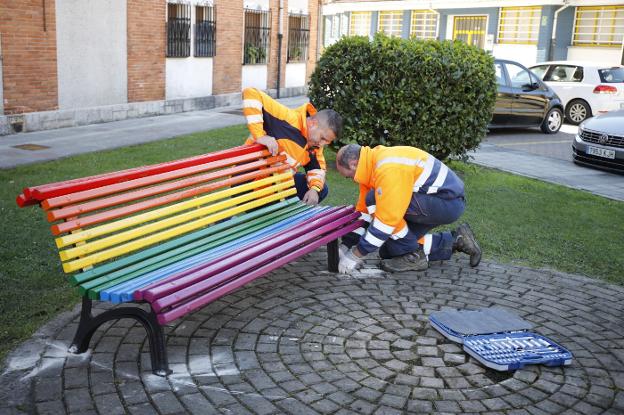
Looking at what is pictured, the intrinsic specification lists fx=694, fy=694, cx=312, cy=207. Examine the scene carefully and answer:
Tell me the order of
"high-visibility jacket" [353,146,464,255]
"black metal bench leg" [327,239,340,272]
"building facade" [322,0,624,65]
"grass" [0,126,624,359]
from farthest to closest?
"building facade" [322,0,624,65] < "black metal bench leg" [327,239,340,272] < "high-visibility jacket" [353,146,464,255] < "grass" [0,126,624,359]

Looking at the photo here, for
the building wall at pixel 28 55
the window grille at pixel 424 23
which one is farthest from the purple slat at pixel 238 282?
the window grille at pixel 424 23

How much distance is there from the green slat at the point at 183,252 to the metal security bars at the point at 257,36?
15.9 m

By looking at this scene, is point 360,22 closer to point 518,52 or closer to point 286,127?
point 518,52

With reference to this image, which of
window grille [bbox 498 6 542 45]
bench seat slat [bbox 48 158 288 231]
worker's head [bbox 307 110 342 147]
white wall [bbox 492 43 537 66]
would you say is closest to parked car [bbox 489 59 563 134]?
worker's head [bbox 307 110 342 147]

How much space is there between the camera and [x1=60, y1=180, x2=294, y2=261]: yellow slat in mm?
3896

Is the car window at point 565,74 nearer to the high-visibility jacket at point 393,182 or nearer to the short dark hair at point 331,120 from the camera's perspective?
the high-visibility jacket at point 393,182

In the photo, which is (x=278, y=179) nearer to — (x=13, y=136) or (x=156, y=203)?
(x=156, y=203)

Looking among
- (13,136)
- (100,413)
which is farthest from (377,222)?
(13,136)

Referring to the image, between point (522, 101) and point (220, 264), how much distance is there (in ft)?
44.8

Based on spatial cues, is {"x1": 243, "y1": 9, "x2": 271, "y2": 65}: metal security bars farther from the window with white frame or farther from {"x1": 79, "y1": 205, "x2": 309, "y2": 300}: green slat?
the window with white frame

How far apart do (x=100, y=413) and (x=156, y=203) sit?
A: 1.53 m

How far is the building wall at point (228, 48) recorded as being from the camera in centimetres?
1934

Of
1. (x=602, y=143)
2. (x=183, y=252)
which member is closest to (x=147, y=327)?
(x=183, y=252)

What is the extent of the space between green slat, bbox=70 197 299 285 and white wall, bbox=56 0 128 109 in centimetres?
972
